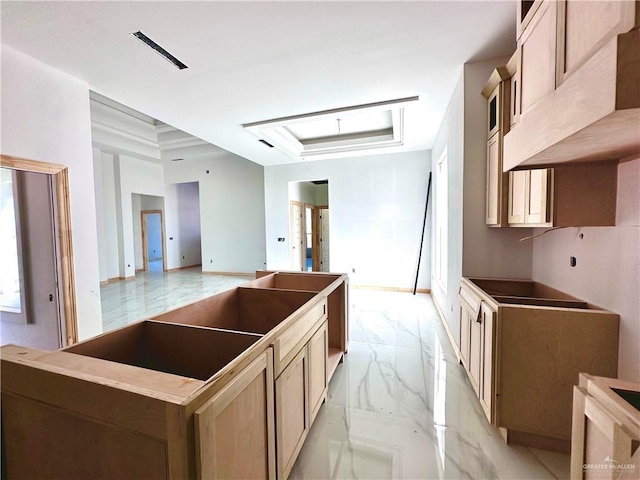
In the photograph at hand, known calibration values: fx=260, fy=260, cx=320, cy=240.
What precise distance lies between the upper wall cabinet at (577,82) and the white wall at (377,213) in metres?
3.94

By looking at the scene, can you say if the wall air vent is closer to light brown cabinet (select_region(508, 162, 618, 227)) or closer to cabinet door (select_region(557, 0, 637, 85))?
cabinet door (select_region(557, 0, 637, 85))

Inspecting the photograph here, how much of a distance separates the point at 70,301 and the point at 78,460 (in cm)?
259

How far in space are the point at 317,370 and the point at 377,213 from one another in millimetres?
4282

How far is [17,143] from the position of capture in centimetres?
226

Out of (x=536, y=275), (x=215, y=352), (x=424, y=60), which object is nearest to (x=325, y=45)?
(x=424, y=60)

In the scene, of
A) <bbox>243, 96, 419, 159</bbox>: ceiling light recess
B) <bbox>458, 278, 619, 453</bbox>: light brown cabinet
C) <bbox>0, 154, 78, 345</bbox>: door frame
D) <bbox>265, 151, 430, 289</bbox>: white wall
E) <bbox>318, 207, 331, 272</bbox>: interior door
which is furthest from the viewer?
<bbox>318, 207, 331, 272</bbox>: interior door

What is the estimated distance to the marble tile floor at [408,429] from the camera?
147 cm

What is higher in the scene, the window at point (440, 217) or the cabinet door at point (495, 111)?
the cabinet door at point (495, 111)

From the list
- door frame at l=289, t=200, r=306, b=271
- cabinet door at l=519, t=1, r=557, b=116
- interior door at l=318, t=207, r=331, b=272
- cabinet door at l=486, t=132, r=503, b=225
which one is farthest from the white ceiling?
interior door at l=318, t=207, r=331, b=272

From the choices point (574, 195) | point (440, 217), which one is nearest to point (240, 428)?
point (574, 195)

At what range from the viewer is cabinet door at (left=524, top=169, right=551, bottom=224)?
1629 millimetres

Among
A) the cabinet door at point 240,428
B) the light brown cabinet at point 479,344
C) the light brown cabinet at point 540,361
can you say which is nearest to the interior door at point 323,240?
the light brown cabinet at point 479,344

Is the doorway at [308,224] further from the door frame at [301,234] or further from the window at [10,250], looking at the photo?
the window at [10,250]

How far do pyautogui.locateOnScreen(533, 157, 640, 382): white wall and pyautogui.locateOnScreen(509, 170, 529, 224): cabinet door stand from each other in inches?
12.4
